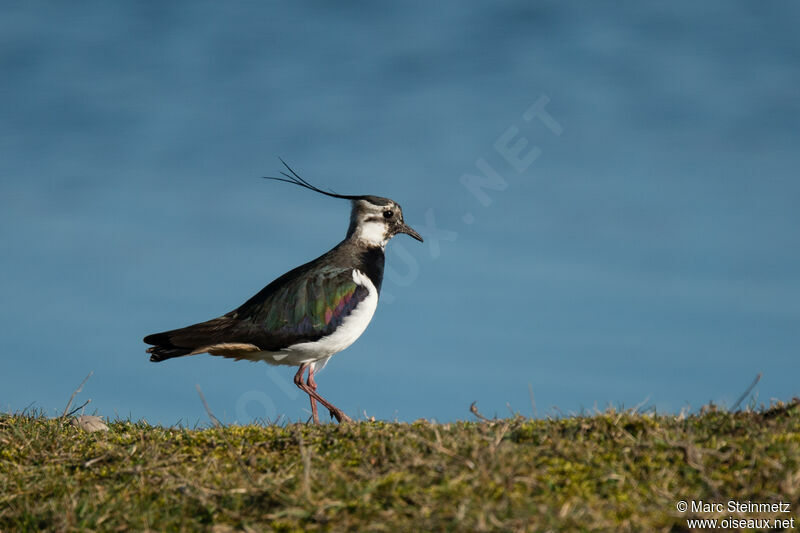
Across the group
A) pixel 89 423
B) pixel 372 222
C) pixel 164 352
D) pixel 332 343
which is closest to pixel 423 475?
pixel 89 423

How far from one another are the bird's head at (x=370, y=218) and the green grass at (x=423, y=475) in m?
4.12

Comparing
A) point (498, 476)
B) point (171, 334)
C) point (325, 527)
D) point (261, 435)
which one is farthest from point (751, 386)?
point (171, 334)

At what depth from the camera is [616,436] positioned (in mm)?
4703

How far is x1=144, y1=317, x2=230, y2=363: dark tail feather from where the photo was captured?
26.3 ft

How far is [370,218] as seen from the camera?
30.8 ft

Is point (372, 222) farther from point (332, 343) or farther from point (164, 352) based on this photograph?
point (164, 352)

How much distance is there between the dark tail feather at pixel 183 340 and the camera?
8023 millimetres

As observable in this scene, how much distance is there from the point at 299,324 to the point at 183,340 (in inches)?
47.9

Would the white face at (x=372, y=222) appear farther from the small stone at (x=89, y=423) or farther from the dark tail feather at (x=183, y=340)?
the small stone at (x=89, y=423)

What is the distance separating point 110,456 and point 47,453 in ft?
2.16

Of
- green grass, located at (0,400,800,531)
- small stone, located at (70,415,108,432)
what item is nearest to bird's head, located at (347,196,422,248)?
small stone, located at (70,415,108,432)

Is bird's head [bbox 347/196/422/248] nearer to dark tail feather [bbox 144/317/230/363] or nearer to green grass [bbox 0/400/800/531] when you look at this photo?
→ dark tail feather [bbox 144/317/230/363]

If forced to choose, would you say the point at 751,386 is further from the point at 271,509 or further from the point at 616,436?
the point at 271,509

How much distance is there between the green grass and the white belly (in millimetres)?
2659
